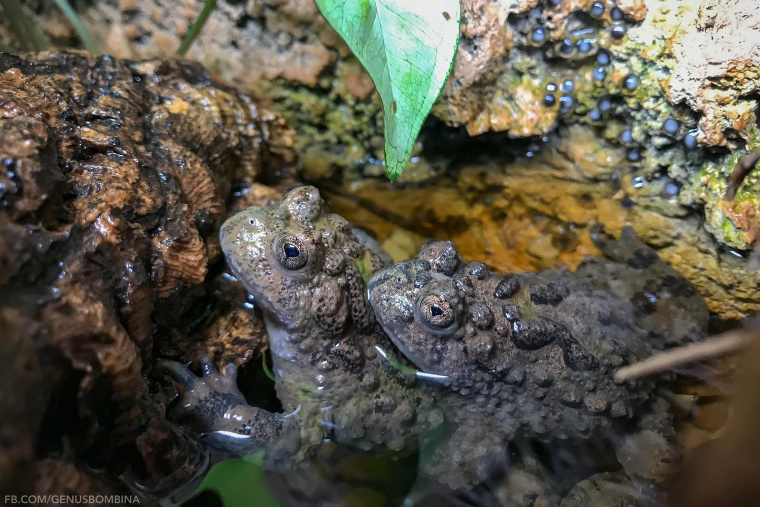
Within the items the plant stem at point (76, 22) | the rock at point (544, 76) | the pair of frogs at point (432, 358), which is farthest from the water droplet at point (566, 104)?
the plant stem at point (76, 22)

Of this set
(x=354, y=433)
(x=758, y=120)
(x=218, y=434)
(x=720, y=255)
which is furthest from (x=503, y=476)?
(x=758, y=120)

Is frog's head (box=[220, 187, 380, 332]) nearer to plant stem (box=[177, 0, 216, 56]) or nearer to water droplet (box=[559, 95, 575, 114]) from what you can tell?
plant stem (box=[177, 0, 216, 56])

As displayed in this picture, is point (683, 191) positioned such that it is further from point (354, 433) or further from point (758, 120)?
point (354, 433)

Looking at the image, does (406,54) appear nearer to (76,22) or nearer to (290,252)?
(290,252)

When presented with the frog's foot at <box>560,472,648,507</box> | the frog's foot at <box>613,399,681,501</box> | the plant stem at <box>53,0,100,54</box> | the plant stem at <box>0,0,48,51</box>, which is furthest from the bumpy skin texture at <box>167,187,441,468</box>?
the plant stem at <box>0,0,48,51</box>

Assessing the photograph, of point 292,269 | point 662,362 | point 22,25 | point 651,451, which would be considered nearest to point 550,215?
point 662,362
